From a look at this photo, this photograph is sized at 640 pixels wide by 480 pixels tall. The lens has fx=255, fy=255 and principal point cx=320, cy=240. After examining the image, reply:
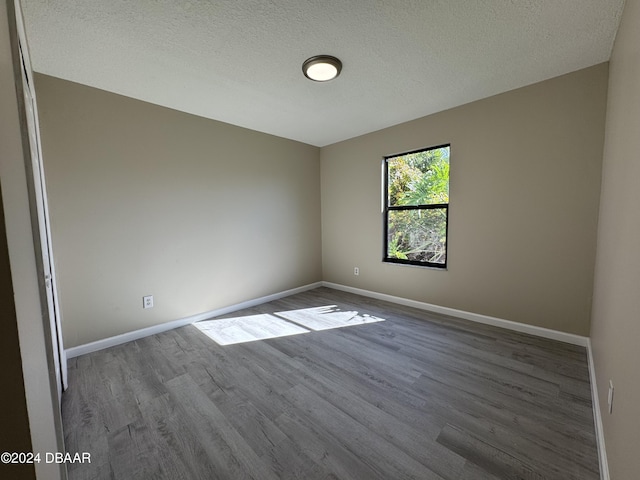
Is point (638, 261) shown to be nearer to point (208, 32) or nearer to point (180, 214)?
point (208, 32)

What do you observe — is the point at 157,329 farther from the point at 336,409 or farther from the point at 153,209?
the point at 336,409

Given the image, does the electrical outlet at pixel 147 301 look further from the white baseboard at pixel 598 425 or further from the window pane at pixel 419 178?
the white baseboard at pixel 598 425

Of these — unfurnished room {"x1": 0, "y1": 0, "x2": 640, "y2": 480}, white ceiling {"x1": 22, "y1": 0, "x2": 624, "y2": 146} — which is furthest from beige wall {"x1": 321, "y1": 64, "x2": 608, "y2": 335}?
white ceiling {"x1": 22, "y1": 0, "x2": 624, "y2": 146}

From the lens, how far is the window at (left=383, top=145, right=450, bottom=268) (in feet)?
10.5

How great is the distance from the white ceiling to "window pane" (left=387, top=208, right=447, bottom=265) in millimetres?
1351

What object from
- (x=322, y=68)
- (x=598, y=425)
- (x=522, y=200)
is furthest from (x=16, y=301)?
(x=522, y=200)

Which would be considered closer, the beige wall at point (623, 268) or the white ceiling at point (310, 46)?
the beige wall at point (623, 268)

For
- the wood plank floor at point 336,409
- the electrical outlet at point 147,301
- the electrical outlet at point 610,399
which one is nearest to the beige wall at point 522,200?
the wood plank floor at point 336,409

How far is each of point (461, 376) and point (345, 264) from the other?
8.17ft

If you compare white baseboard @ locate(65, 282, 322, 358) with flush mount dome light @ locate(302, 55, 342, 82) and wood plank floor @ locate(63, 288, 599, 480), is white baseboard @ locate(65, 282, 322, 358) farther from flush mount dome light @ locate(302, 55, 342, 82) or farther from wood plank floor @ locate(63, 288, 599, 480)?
flush mount dome light @ locate(302, 55, 342, 82)

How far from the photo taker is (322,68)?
2.09 meters

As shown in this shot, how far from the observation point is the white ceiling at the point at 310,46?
157 centimetres

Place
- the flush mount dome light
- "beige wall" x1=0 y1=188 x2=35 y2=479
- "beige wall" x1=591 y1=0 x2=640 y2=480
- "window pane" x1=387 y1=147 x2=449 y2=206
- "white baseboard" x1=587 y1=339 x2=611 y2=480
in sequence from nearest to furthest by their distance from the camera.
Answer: "beige wall" x1=0 y1=188 x2=35 y2=479
"beige wall" x1=591 y1=0 x2=640 y2=480
"white baseboard" x1=587 y1=339 x2=611 y2=480
the flush mount dome light
"window pane" x1=387 y1=147 x2=449 y2=206

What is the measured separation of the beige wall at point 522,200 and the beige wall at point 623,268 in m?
0.53
